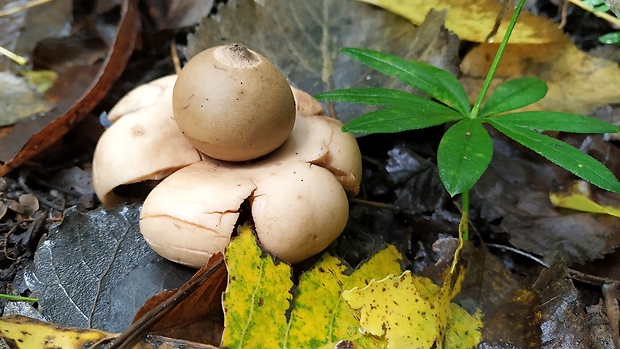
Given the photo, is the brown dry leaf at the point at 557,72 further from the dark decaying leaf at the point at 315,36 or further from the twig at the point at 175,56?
the twig at the point at 175,56

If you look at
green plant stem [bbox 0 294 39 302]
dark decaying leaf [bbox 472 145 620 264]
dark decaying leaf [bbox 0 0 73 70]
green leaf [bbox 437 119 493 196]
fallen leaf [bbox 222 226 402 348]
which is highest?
green leaf [bbox 437 119 493 196]

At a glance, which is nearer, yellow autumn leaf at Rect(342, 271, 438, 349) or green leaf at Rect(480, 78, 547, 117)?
yellow autumn leaf at Rect(342, 271, 438, 349)

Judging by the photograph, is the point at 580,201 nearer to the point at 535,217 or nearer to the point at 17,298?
the point at 535,217

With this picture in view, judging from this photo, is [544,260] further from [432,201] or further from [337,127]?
[337,127]

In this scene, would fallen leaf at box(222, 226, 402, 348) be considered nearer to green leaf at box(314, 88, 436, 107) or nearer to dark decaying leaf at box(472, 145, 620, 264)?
green leaf at box(314, 88, 436, 107)

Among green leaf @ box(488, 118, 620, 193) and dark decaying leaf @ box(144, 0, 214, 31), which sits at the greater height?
green leaf @ box(488, 118, 620, 193)

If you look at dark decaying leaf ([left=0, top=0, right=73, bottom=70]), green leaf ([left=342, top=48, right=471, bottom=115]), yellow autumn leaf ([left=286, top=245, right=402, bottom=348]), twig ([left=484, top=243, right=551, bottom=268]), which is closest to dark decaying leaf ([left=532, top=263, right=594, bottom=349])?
twig ([left=484, top=243, right=551, bottom=268])
